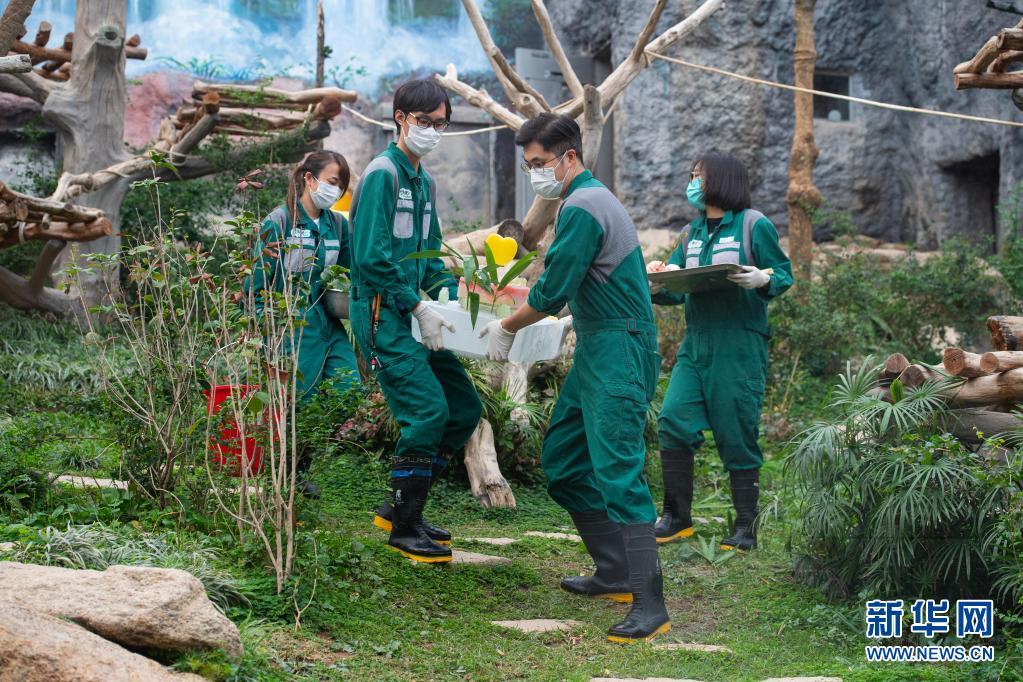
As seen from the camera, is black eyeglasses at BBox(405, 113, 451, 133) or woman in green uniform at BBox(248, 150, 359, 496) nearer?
black eyeglasses at BBox(405, 113, 451, 133)

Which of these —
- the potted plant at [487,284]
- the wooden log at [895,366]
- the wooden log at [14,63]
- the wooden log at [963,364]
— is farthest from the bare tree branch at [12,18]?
the wooden log at [963,364]

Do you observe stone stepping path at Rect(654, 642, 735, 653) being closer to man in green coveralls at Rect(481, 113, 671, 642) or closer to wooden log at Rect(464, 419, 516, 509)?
man in green coveralls at Rect(481, 113, 671, 642)

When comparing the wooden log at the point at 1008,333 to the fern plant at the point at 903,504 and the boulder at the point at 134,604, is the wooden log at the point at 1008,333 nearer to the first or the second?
the fern plant at the point at 903,504

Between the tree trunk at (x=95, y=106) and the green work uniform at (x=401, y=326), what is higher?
the tree trunk at (x=95, y=106)

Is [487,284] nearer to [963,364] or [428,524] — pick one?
[428,524]

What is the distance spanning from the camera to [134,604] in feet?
10.6

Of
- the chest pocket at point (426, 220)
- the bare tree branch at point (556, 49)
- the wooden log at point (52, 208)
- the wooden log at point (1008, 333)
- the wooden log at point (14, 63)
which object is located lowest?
the wooden log at point (1008, 333)

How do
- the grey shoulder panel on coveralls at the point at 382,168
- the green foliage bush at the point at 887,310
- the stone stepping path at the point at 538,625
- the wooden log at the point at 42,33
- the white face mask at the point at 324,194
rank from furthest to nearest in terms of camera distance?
the wooden log at the point at 42,33
the green foliage bush at the point at 887,310
the white face mask at the point at 324,194
the grey shoulder panel on coveralls at the point at 382,168
the stone stepping path at the point at 538,625

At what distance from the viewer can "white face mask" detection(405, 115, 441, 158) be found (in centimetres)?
489

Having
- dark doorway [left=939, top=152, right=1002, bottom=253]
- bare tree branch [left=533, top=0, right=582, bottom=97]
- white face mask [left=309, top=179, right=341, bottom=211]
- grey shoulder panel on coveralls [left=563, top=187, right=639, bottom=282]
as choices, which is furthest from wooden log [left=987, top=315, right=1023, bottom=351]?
dark doorway [left=939, top=152, right=1002, bottom=253]

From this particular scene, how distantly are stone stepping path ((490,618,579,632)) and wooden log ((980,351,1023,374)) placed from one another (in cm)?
195

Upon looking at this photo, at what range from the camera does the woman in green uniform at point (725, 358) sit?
5.48m

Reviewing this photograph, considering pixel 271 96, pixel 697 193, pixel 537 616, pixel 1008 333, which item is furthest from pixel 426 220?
pixel 271 96

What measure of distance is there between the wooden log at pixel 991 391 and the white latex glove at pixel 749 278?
1.12 meters
